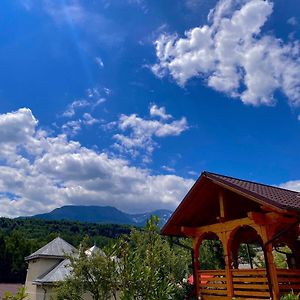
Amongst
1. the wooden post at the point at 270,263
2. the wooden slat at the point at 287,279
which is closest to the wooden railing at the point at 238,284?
the wooden post at the point at 270,263

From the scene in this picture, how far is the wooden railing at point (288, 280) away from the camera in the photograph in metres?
10.9

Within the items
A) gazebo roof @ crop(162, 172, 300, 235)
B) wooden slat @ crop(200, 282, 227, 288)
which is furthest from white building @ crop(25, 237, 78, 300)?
wooden slat @ crop(200, 282, 227, 288)

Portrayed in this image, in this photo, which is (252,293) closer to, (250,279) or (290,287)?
(250,279)

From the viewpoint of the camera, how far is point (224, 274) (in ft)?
41.4

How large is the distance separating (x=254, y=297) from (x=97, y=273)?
6.29 meters

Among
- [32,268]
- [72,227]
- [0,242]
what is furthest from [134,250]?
[72,227]

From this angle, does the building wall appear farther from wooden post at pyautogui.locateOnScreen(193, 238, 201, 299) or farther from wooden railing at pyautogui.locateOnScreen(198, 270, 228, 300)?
wooden railing at pyautogui.locateOnScreen(198, 270, 228, 300)

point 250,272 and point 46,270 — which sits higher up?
point 46,270

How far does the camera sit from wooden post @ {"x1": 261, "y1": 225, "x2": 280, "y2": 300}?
10484mm

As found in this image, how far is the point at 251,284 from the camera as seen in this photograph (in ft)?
37.6

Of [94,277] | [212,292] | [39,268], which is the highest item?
[39,268]

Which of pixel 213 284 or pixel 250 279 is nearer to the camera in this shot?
pixel 250 279

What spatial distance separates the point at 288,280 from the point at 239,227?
2.24m

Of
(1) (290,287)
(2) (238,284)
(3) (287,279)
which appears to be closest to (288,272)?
(3) (287,279)
